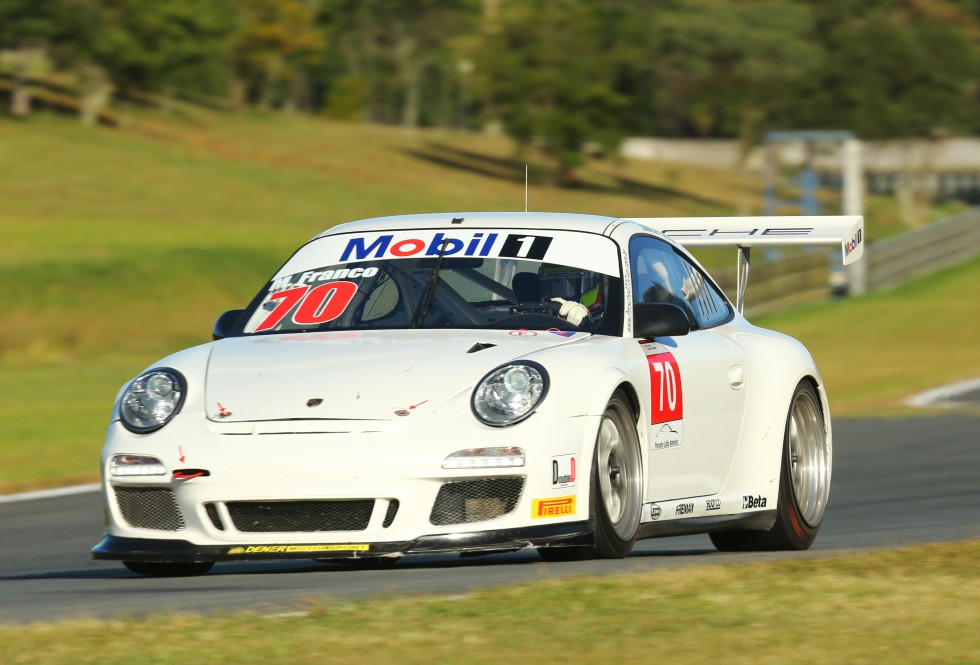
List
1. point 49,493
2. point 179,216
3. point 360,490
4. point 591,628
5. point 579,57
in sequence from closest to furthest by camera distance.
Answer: point 591,628
point 360,490
point 49,493
point 179,216
point 579,57

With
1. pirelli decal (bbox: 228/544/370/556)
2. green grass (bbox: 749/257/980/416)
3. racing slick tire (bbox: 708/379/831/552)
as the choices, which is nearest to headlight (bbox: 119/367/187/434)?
pirelli decal (bbox: 228/544/370/556)

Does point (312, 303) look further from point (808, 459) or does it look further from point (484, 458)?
point (808, 459)

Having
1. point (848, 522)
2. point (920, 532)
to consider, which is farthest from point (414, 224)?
point (848, 522)

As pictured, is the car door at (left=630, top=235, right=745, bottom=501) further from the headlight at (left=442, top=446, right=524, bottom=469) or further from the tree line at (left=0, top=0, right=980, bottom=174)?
the tree line at (left=0, top=0, right=980, bottom=174)

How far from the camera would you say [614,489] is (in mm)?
7121

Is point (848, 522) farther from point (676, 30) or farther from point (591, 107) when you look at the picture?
point (676, 30)

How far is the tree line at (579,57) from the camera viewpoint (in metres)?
72.5

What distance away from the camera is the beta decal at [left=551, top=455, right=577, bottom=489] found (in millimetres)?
6695

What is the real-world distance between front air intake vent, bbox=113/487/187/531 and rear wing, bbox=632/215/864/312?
9.81ft

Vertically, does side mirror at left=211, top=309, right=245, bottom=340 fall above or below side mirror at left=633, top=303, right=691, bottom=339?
below

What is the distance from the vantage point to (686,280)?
8648 millimetres

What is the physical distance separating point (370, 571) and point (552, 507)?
2.90ft

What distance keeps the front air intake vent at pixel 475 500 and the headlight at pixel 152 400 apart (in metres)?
1.06

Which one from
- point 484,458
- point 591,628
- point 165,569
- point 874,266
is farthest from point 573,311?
point 874,266
